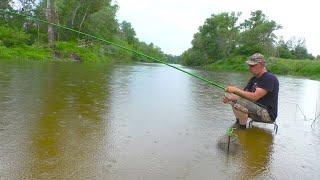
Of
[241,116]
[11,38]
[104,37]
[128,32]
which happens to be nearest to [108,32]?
[104,37]

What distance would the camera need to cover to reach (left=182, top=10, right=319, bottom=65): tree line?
6781 cm

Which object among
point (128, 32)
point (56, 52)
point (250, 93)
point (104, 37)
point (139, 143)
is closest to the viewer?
point (139, 143)

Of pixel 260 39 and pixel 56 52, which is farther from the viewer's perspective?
pixel 260 39

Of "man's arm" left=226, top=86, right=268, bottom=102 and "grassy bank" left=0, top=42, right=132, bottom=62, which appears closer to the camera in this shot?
"man's arm" left=226, top=86, right=268, bottom=102

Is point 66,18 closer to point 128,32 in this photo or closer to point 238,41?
point 238,41

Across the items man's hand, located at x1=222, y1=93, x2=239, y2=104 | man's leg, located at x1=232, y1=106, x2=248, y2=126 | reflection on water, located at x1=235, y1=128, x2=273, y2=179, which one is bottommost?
reflection on water, located at x1=235, y1=128, x2=273, y2=179

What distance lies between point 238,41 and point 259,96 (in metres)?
70.6

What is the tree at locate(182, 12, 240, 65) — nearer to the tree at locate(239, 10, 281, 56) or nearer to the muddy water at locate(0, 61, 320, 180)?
the tree at locate(239, 10, 281, 56)

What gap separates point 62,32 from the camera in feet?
170

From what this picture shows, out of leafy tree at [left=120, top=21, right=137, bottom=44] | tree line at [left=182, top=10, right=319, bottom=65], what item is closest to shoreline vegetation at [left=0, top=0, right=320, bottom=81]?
tree line at [left=182, top=10, right=319, bottom=65]

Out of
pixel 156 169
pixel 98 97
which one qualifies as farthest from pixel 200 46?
pixel 156 169

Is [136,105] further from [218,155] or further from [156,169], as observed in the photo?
[156,169]

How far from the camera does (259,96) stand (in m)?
6.26

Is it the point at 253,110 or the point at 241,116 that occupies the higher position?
the point at 253,110
